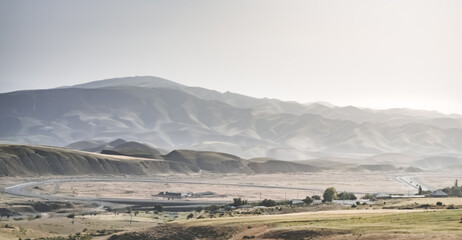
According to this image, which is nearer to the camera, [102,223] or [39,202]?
[102,223]

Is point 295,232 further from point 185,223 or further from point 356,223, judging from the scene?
point 185,223

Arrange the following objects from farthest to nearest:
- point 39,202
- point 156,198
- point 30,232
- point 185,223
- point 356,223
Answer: point 156,198 < point 39,202 < point 30,232 < point 185,223 < point 356,223

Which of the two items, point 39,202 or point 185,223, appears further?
point 39,202

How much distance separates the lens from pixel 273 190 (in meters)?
176

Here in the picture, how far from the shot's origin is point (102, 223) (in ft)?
301

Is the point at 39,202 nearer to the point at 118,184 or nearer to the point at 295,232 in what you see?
the point at 118,184

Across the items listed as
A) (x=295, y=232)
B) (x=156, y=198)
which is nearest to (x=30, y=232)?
(x=295, y=232)

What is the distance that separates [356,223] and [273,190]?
120969 mm

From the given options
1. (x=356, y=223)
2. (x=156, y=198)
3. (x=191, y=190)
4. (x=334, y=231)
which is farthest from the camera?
(x=191, y=190)

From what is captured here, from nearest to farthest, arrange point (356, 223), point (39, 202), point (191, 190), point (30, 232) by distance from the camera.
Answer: point (356, 223) → point (30, 232) → point (39, 202) → point (191, 190)

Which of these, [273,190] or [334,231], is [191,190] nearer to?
[273,190]

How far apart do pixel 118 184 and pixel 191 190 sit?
26044mm

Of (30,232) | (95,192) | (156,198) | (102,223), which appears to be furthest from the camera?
(95,192)

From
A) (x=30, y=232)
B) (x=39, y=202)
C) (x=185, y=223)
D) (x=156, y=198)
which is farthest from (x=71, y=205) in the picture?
(x=185, y=223)
